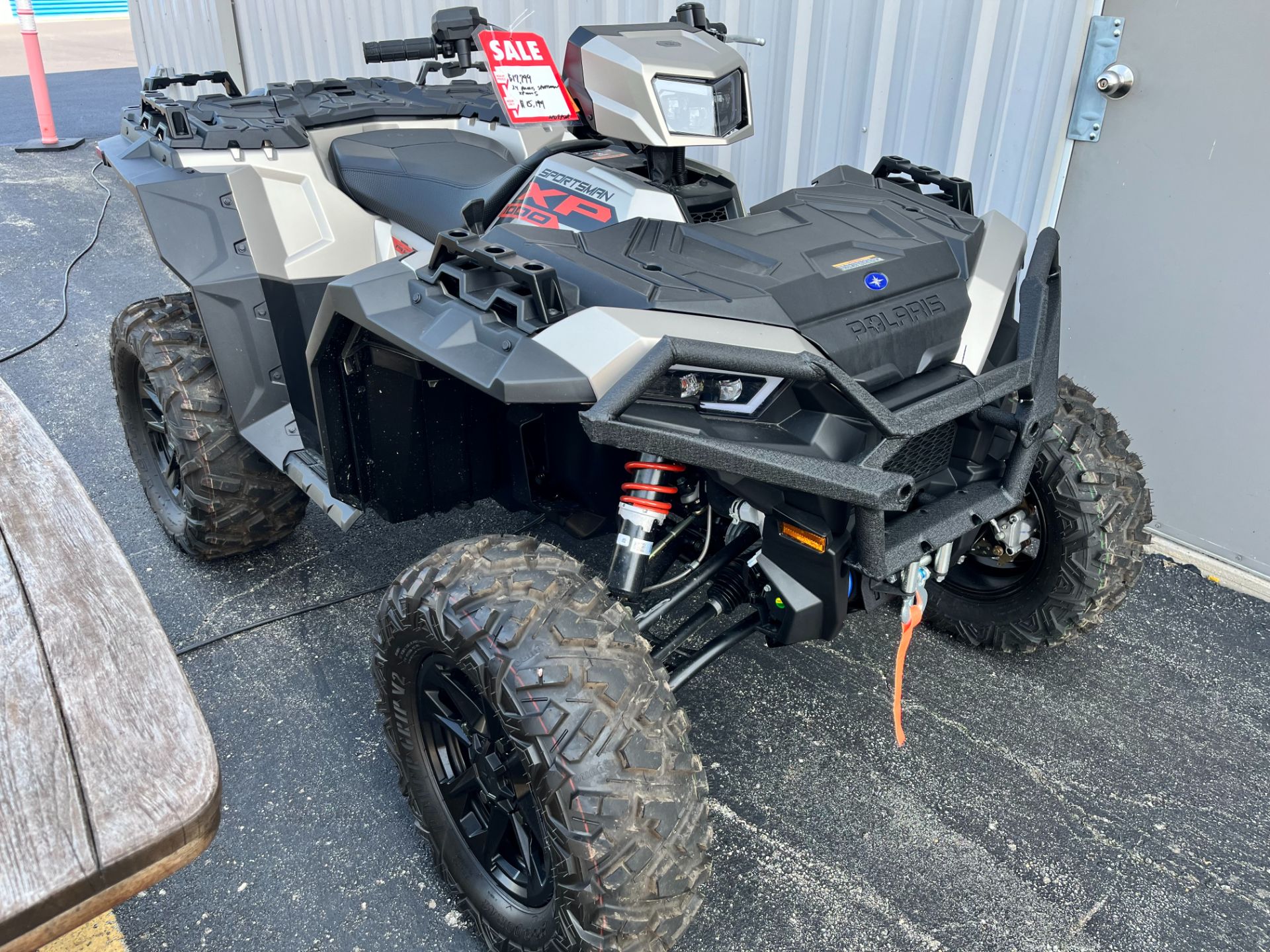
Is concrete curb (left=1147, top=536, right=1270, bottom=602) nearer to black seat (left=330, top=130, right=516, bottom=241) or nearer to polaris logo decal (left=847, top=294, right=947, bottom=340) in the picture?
polaris logo decal (left=847, top=294, right=947, bottom=340)

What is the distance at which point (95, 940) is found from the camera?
1.90 meters

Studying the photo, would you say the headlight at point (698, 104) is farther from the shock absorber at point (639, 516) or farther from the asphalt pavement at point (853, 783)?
the asphalt pavement at point (853, 783)

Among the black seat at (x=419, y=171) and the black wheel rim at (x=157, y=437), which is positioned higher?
the black seat at (x=419, y=171)

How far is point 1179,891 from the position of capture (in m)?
2.02

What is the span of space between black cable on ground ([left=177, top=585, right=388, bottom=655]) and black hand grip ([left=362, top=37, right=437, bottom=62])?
60.1 inches

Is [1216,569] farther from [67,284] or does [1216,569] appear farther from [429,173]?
[67,284]

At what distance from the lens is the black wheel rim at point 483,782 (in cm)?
174

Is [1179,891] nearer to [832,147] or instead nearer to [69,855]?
[69,855]

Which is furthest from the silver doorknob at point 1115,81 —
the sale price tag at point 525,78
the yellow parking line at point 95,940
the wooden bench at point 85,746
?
the yellow parking line at point 95,940

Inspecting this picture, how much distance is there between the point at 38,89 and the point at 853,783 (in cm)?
999

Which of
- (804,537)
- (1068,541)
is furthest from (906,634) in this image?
(1068,541)

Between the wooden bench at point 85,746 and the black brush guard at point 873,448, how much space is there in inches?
27.6

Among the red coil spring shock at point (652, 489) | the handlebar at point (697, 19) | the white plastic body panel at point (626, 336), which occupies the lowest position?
the red coil spring shock at point (652, 489)

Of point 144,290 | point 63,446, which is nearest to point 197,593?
point 63,446
